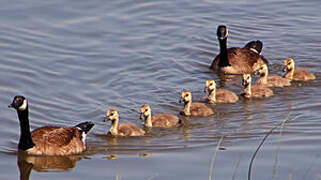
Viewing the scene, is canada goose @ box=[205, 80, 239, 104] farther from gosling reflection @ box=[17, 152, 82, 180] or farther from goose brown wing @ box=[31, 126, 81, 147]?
gosling reflection @ box=[17, 152, 82, 180]

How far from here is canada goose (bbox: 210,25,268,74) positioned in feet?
50.5

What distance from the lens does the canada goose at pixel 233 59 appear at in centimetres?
1539

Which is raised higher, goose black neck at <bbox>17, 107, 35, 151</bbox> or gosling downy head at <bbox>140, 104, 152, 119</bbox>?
gosling downy head at <bbox>140, 104, 152, 119</bbox>

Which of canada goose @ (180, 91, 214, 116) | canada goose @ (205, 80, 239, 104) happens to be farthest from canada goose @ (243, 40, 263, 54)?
canada goose @ (180, 91, 214, 116)

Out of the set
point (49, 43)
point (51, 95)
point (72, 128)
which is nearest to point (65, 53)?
point (49, 43)

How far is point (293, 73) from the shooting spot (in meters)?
14.3

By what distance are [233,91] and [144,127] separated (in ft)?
9.20

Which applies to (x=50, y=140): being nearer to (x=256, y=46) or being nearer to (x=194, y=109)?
(x=194, y=109)

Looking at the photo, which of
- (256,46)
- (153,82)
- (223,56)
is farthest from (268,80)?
(153,82)

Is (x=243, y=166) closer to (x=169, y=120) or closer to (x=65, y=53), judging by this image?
(x=169, y=120)

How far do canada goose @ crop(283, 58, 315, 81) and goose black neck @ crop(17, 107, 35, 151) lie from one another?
5641 mm

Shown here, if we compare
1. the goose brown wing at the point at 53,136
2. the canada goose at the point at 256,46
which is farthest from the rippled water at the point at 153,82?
the canada goose at the point at 256,46

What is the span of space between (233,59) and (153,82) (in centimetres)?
219

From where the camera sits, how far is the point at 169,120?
11789 mm
